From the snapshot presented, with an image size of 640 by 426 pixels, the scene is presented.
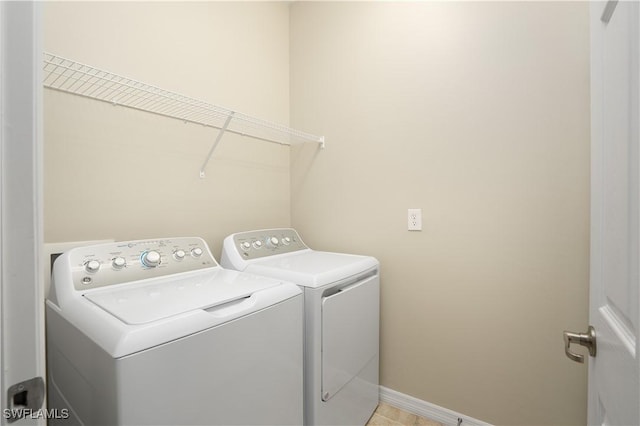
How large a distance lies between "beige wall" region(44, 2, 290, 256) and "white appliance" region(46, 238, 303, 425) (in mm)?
293

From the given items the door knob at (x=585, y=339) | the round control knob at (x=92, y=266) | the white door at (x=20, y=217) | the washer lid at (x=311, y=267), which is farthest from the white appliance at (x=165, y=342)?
the door knob at (x=585, y=339)

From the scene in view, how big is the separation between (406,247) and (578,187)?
828 mm

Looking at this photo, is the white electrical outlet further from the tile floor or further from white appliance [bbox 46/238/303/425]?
the tile floor

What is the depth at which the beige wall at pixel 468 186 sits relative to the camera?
4.13 ft

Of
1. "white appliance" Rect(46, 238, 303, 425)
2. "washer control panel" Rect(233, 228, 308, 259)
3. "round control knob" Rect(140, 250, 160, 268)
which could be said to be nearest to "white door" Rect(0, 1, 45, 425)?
"white appliance" Rect(46, 238, 303, 425)

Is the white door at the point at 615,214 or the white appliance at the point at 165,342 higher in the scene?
the white door at the point at 615,214

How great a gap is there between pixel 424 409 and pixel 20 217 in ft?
6.34

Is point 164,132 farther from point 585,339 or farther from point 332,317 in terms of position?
point 585,339

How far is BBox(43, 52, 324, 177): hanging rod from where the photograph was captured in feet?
3.42

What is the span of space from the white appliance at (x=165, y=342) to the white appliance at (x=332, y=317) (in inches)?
3.5

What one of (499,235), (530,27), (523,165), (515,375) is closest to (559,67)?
(530,27)

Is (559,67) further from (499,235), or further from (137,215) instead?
(137,215)

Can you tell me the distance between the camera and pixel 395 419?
159cm

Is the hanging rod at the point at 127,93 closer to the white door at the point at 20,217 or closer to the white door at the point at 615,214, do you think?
the white door at the point at 20,217
